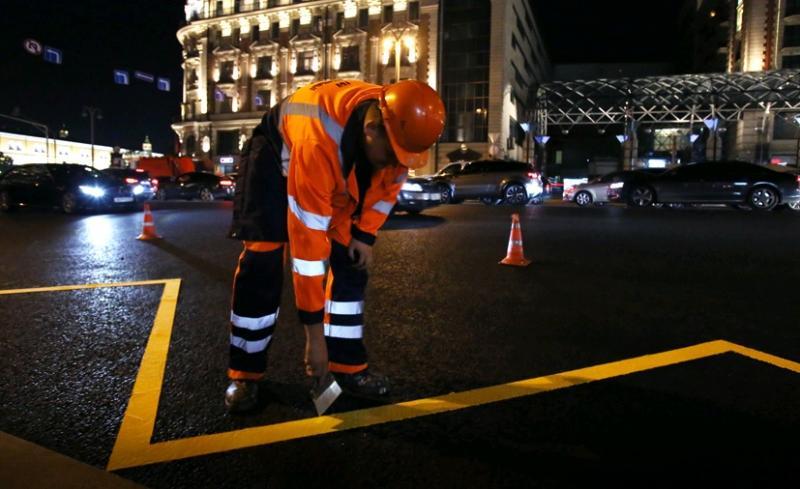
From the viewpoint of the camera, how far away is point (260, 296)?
2.67 meters

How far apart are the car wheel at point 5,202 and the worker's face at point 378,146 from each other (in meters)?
16.4

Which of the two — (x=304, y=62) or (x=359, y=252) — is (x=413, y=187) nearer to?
(x=359, y=252)

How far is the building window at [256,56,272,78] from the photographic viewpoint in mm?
58747

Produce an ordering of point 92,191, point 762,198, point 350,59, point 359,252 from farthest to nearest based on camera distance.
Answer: point 350,59 → point 762,198 → point 92,191 → point 359,252

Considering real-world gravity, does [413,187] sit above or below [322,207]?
above

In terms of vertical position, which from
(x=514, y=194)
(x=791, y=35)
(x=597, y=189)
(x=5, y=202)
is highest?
(x=791, y=35)

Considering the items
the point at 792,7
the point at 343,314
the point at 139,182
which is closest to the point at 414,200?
the point at 343,314

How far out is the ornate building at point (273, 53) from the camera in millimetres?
51000

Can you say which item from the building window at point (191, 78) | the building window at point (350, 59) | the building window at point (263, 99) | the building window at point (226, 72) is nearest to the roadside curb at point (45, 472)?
the building window at point (350, 59)

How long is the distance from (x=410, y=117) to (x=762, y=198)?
1623 centimetres

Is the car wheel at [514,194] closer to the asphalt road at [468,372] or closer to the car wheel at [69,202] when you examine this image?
the asphalt road at [468,372]

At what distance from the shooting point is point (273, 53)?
58.1 m

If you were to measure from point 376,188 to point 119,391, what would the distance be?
1654mm

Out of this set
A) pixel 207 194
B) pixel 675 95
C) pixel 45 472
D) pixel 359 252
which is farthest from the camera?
pixel 675 95
